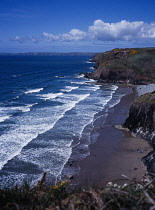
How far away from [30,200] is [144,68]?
65.5 meters

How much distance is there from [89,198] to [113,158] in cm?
1349

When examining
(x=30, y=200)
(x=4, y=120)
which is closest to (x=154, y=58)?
(x=4, y=120)

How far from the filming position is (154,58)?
71.8m

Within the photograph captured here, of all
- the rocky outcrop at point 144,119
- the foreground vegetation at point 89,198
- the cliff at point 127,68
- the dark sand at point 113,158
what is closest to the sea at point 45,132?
the dark sand at point 113,158

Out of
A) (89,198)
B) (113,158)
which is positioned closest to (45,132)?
(113,158)

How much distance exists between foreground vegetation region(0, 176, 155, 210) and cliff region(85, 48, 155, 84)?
57224 mm

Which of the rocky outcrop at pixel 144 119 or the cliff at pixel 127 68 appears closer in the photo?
the rocky outcrop at pixel 144 119

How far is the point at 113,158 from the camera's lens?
19094mm

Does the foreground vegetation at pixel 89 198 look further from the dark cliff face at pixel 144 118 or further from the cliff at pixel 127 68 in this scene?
the cliff at pixel 127 68

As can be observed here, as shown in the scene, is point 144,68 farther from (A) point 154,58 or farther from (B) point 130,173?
(B) point 130,173

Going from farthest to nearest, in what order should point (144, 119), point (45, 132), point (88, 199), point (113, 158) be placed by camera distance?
1. point (45, 132)
2. point (144, 119)
3. point (113, 158)
4. point (88, 199)

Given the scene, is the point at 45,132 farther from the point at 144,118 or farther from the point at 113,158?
the point at 144,118

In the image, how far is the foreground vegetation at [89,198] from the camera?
5.55 meters

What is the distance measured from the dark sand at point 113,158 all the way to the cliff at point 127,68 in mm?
38356
